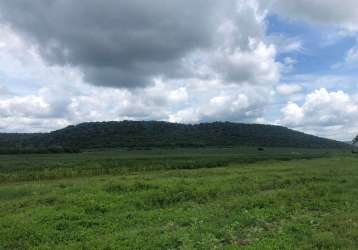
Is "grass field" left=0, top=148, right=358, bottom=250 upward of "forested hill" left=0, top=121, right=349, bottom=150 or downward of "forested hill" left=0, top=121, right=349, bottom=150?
→ downward

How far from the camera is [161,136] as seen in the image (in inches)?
5999

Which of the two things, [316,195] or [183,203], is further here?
[316,195]

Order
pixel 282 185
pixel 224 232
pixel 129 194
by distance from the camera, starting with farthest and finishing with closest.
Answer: pixel 282 185 → pixel 129 194 → pixel 224 232

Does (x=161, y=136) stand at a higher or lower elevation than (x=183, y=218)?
higher

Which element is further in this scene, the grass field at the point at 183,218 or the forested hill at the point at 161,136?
the forested hill at the point at 161,136

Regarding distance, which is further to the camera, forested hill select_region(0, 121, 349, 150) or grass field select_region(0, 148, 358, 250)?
forested hill select_region(0, 121, 349, 150)

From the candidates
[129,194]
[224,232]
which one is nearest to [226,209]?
[224,232]

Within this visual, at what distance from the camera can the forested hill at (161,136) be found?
5212 inches

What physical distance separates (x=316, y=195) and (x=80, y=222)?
37.1ft

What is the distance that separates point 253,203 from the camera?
15.2 metres

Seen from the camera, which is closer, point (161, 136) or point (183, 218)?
point (183, 218)

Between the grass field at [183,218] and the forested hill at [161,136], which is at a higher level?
the forested hill at [161,136]

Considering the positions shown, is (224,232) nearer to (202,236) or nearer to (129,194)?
(202,236)

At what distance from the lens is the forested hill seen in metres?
132
